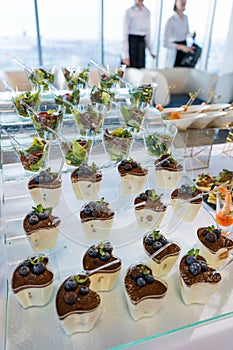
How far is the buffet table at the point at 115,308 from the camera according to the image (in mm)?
658

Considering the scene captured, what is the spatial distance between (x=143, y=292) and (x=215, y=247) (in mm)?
246

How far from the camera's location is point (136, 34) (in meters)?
3.49

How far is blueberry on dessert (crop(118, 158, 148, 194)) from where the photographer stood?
1139 millimetres

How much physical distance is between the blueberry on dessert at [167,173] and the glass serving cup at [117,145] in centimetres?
16

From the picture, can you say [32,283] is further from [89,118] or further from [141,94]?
[141,94]

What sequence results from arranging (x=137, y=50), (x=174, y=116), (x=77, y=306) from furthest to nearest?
1. (x=137, y=50)
2. (x=174, y=116)
3. (x=77, y=306)

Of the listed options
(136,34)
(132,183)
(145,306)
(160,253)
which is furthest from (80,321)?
(136,34)

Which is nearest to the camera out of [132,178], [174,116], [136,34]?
[132,178]

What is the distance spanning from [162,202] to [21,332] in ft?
1.76

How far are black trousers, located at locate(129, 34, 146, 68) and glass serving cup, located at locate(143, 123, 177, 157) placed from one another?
7.96ft

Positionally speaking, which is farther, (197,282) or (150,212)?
(150,212)

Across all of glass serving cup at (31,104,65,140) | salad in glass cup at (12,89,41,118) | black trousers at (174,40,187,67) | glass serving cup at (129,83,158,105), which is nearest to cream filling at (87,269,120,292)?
glass serving cup at (31,104,65,140)

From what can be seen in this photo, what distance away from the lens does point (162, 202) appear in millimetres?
1009

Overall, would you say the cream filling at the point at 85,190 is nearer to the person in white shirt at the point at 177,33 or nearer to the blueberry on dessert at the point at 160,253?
the blueberry on dessert at the point at 160,253
